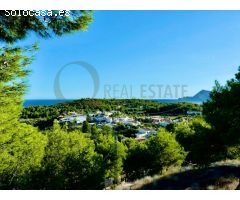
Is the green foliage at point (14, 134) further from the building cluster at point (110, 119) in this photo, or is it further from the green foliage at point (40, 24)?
the building cluster at point (110, 119)

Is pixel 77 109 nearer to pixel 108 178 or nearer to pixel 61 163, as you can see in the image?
pixel 108 178

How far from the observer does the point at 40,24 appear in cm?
811

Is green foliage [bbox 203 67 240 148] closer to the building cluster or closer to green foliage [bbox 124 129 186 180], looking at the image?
green foliage [bbox 124 129 186 180]

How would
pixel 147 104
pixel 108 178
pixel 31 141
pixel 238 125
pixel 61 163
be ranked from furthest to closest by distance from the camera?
pixel 147 104 < pixel 108 178 < pixel 61 163 < pixel 31 141 < pixel 238 125

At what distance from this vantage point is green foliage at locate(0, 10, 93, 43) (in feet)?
25.9

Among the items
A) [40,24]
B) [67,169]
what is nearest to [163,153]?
[67,169]

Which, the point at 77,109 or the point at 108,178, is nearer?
the point at 108,178

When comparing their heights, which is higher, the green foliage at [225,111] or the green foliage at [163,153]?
the green foliage at [225,111]

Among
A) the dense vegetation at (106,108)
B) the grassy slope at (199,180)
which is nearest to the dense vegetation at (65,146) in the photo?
the grassy slope at (199,180)

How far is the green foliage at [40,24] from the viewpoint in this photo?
790 centimetres

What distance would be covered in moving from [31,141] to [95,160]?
7816 millimetres
